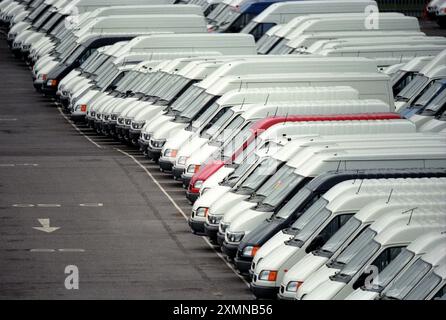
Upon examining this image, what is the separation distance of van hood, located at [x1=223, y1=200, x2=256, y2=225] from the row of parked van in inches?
1.4

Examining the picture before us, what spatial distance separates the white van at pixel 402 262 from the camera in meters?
19.9

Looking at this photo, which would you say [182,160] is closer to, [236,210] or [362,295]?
[236,210]

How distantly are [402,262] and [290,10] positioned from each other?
36.2 metres

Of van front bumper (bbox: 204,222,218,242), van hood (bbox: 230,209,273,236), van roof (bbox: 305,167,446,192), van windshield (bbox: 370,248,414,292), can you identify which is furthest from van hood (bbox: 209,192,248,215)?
van windshield (bbox: 370,248,414,292)

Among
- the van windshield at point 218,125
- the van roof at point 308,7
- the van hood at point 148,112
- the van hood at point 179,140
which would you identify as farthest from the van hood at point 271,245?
the van roof at point 308,7

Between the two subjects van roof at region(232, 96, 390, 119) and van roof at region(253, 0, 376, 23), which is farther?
van roof at region(253, 0, 376, 23)

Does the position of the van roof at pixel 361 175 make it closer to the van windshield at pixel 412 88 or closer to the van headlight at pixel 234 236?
the van headlight at pixel 234 236

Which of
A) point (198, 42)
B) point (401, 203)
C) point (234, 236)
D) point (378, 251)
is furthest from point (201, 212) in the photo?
point (198, 42)

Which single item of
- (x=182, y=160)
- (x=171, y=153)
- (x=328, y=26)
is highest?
(x=182, y=160)

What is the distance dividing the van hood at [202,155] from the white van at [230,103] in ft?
1.70

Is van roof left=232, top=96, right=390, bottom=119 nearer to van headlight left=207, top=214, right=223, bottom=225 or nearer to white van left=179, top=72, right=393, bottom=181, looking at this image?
white van left=179, top=72, right=393, bottom=181

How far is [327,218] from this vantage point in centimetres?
2377

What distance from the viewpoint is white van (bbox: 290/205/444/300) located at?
22516 millimetres
